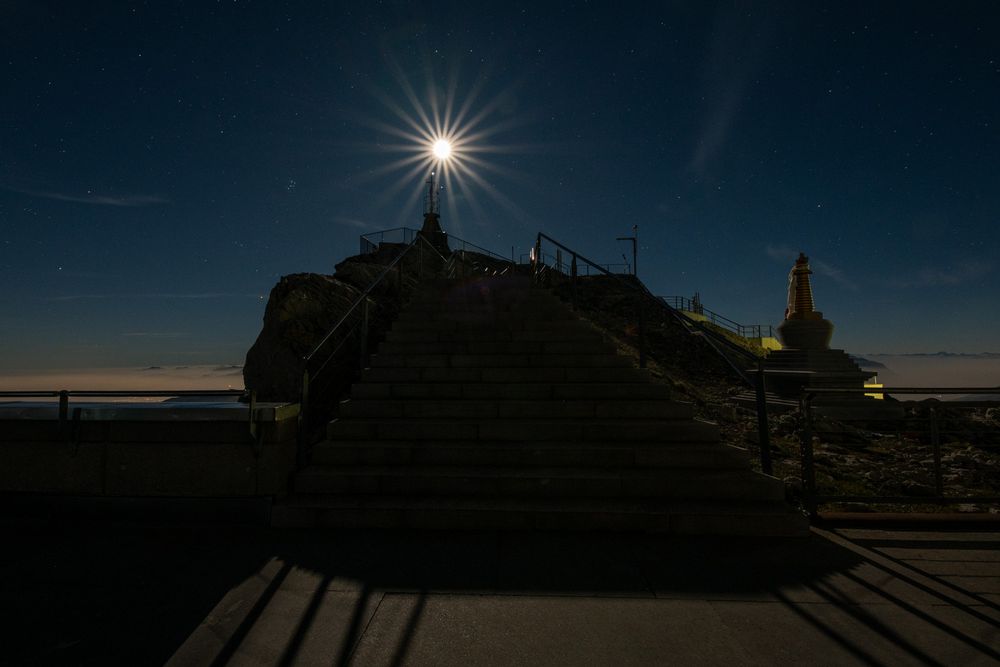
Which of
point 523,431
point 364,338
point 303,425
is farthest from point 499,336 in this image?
point 303,425

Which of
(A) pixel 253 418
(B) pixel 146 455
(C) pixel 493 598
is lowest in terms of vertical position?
(C) pixel 493 598

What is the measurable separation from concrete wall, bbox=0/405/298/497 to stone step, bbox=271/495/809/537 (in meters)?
0.53

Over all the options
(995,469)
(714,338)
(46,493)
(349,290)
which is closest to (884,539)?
(714,338)

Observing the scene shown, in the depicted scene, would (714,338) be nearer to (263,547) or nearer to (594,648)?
(594,648)

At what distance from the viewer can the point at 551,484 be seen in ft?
14.2

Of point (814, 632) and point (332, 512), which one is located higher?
point (332, 512)

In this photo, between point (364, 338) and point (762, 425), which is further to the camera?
point (364, 338)

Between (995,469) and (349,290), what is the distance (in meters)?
14.3

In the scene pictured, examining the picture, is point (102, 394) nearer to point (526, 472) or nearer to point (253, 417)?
point (253, 417)

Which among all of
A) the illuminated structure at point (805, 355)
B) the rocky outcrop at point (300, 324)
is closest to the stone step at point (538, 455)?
the rocky outcrop at point (300, 324)

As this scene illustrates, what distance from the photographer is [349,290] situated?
42.4 feet

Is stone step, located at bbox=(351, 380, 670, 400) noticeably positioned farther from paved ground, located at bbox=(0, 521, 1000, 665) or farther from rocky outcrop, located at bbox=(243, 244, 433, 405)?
rocky outcrop, located at bbox=(243, 244, 433, 405)

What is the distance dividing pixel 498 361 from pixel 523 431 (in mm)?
1617

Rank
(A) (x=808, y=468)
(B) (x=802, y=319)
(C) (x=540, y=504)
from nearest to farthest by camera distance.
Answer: (C) (x=540, y=504), (A) (x=808, y=468), (B) (x=802, y=319)
